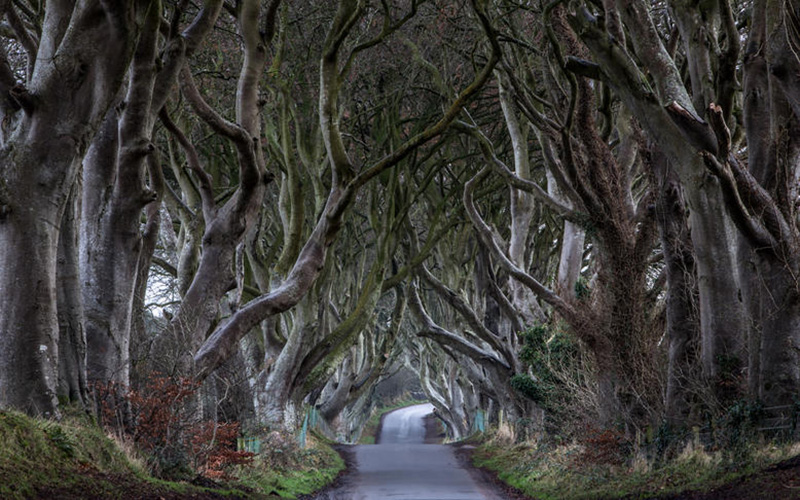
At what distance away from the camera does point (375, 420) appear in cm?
6806

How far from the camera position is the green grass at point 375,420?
177 ft

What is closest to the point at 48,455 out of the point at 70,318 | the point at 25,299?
the point at 25,299

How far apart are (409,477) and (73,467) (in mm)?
11848

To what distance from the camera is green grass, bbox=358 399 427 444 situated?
2127 inches

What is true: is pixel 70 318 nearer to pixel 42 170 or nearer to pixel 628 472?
pixel 42 170

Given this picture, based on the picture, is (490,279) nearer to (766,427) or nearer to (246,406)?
(246,406)

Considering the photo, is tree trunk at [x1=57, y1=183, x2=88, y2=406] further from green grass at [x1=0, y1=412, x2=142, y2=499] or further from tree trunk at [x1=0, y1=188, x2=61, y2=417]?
tree trunk at [x1=0, y1=188, x2=61, y2=417]

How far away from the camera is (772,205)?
9422 millimetres

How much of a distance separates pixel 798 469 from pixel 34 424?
21.3ft

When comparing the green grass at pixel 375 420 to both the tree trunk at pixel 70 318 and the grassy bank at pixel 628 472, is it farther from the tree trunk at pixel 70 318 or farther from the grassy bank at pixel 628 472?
the tree trunk at pixel 70 318

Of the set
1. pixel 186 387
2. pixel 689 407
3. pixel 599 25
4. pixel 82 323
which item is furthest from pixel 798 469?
pixel 82 323

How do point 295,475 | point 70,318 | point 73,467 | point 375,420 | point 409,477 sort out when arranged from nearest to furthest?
point 73,467 < point 70,318 < point 295,475 < point 409,477 < point 375,420

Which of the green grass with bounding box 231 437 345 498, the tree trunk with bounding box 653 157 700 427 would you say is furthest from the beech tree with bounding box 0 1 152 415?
the tree trunk with bounding box 653 157 700 427

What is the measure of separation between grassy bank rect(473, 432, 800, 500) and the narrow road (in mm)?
961
